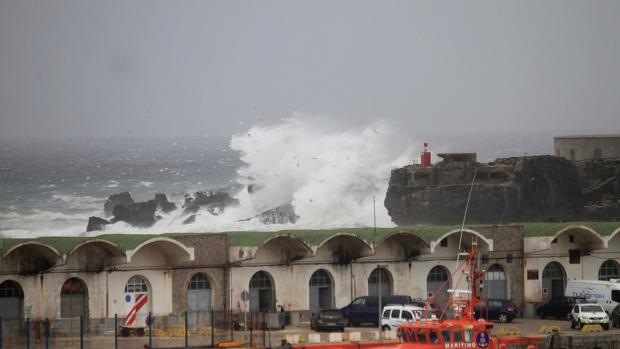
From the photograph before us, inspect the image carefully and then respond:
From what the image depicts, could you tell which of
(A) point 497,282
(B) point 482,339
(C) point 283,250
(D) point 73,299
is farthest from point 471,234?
(D) point 73,299

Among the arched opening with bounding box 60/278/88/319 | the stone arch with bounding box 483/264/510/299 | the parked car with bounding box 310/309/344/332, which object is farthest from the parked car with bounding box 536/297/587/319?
the arched opening with bounding box 60/278/88/319

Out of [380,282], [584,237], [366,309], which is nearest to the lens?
[366,309]

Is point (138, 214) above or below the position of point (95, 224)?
above

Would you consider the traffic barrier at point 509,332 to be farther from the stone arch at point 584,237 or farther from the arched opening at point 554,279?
the arched opening at point 554,279

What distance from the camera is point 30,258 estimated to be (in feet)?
142

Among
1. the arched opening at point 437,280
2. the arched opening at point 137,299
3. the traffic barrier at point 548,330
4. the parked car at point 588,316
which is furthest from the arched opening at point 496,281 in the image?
the arched opening at point 137,299

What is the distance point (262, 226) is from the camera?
100 meters

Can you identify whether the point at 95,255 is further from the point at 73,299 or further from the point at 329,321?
the point at 329,321

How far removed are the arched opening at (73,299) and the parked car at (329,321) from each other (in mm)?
8092

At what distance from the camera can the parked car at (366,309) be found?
45.4 metres

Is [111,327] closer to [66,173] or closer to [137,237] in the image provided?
[137,237]

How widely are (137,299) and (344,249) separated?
8639 millimetres

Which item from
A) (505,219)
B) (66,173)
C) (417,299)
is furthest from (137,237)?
(66,173)

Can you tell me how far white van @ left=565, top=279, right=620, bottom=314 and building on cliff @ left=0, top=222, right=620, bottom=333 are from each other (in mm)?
2291
